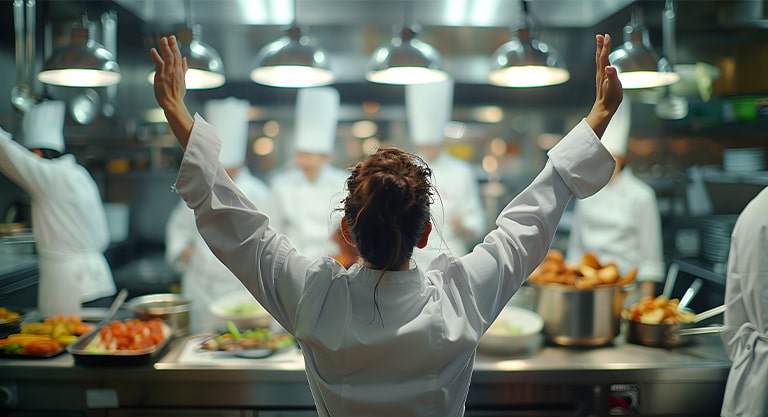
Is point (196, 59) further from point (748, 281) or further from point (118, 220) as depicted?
point (118, 220)

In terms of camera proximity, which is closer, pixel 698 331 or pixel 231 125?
pixel 698 331

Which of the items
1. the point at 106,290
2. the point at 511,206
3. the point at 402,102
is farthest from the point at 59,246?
the point at 402,102

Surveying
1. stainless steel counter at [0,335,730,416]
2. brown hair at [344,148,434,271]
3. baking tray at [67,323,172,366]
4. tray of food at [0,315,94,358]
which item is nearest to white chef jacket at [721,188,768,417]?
stainless steel counter at [0,335,730,416]

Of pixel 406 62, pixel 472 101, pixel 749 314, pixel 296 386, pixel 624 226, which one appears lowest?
pixel 296 386

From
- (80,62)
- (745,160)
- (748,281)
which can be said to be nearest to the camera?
(748,281)

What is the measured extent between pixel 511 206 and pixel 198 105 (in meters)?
3.85

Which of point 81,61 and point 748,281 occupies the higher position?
point 81,61

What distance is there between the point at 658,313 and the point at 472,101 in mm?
3059

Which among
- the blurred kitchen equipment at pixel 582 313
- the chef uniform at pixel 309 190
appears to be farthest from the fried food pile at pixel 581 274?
the chef uniform at pixel 309 190

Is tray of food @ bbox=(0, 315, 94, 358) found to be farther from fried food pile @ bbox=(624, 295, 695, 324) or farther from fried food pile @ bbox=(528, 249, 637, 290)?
fried food pile @ bbox=(624, 295, 695, 324)

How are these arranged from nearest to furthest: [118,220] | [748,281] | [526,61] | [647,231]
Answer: [748,281] < [526,61] < [647,231] < [118,220]

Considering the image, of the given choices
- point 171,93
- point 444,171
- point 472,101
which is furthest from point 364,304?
point 472,101

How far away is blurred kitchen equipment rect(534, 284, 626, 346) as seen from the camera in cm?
211

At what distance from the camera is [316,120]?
13.0ft
